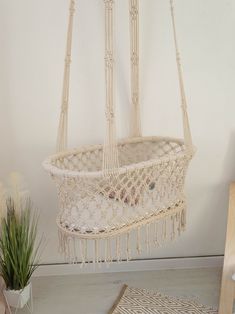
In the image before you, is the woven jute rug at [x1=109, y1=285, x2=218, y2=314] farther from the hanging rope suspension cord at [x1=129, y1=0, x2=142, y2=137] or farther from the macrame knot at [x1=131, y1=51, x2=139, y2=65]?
the macrame knot at [x1=131, y1=51, x2=139, y2=65]

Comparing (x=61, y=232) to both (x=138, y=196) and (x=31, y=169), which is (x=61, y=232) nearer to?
(x=138, y=196)

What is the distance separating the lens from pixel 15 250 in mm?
1688

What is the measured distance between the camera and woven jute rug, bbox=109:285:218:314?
1.80 metres

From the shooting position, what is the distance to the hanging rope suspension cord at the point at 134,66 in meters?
1.77

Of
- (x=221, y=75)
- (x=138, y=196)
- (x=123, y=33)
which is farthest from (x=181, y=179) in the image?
(x=123, y=33)

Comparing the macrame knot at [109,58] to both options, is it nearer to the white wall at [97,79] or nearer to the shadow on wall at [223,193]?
the white wall at [97,79]

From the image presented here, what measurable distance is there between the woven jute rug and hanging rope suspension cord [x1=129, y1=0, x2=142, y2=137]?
85 cm

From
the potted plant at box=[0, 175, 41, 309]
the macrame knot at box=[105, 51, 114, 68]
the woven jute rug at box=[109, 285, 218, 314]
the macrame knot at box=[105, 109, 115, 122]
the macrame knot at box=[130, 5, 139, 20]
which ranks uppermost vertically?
the macrame knot at box=[130, 5, 139, 20]

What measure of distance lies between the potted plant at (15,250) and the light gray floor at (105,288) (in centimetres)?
18

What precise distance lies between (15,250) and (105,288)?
0.60m

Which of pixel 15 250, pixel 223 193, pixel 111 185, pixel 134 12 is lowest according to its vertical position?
pixel 15 250

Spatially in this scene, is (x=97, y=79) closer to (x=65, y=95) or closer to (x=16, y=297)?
(x=65, y=95)

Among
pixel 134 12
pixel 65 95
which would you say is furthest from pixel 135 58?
pixel 65 95

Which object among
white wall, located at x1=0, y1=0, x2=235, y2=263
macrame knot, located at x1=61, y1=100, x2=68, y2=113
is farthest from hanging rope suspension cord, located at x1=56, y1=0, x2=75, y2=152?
white wall, located at x1=0, y1=0, x2=235, y2=263
